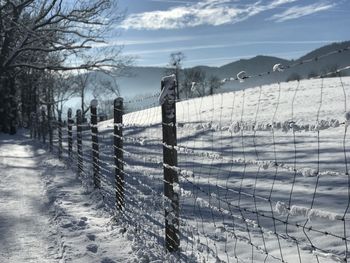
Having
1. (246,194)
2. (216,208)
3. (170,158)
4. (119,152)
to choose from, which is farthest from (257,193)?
(246,194)

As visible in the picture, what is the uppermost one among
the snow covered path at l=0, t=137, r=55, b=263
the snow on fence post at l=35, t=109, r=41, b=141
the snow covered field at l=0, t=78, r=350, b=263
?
the snow on fence post at l=35, t=109, r=41, b=141

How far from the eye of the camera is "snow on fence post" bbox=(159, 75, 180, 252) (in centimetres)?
510

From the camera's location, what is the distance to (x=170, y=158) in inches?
203

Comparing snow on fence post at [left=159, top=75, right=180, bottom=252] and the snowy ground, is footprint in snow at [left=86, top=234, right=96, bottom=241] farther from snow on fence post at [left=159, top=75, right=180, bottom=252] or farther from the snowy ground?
snow on fence post at [left=159, top=75, right=180, bottom=252]

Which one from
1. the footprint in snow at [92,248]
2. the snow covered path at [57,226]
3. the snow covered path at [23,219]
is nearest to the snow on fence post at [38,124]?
the snow covered path at [23,219]

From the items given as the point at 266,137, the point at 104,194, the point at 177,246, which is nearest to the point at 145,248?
the point at 177,246

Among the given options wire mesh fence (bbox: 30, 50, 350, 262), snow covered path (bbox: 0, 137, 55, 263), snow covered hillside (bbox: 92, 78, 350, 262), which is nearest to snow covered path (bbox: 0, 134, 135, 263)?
snow covered path (bbox: 0, 137, 55, 263)

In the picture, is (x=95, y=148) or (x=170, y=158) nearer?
(x=170, y=158)

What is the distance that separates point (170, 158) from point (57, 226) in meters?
2.75

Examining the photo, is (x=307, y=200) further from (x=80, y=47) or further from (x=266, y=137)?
(x=80, y=47)

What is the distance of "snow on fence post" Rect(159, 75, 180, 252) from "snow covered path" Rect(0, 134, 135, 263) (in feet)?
2.10

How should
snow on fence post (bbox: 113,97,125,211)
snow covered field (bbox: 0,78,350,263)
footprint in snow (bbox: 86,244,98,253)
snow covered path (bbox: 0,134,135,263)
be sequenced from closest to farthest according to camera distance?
1. snow covered field (bbox: 0,78,350,263)
2. snow covered path (bbox: 0,134,135,263)
3. footprint in snow (bbox: 86,244,98,253)
4. snow on fence post (bbox: 113,97,125,211)

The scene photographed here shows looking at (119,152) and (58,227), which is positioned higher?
(119,152)

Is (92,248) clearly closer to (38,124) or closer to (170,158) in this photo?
(170,158)
